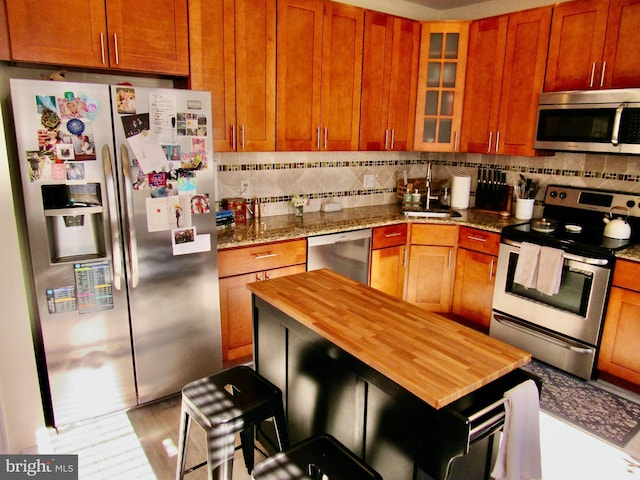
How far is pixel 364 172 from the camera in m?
4.16

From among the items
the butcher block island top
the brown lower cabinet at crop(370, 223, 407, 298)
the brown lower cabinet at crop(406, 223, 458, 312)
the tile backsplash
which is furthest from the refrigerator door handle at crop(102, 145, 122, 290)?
the brown lower cabinet at crop(406, 223, 458, 312)

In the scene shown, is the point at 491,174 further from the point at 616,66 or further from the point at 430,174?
the point at 616,66

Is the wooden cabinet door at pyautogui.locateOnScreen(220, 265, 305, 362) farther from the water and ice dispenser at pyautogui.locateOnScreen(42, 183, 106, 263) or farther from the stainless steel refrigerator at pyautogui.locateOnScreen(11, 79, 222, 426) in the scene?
the water and ice dispenser at pyautogui.locateOnScreen(42, 183, 106, 263)

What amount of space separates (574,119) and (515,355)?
2.33m

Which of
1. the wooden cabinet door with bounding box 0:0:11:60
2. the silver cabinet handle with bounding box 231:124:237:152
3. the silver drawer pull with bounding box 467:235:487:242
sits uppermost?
the wooden cabinet door with bounding box 0:0:11:60

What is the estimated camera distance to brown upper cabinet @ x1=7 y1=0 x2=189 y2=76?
2.18 metres

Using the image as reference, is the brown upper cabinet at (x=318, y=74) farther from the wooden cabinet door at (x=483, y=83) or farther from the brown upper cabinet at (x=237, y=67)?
the wooden cabinet door at (x=483, y=83)

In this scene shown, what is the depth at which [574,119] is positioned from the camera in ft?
10.3

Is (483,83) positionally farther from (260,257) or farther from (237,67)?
(260,257)

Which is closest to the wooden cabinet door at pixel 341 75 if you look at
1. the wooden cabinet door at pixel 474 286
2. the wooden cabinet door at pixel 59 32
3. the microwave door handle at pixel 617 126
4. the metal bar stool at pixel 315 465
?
the wooden cabinet door at pixel 474 286

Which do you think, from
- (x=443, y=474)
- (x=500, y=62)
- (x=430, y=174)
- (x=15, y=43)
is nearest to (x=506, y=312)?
(x=430, y=174)

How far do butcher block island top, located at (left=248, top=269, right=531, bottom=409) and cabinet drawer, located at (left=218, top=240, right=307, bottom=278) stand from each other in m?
0.76

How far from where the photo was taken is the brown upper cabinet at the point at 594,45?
113 inches

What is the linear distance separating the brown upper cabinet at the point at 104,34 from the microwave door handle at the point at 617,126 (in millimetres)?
2732
